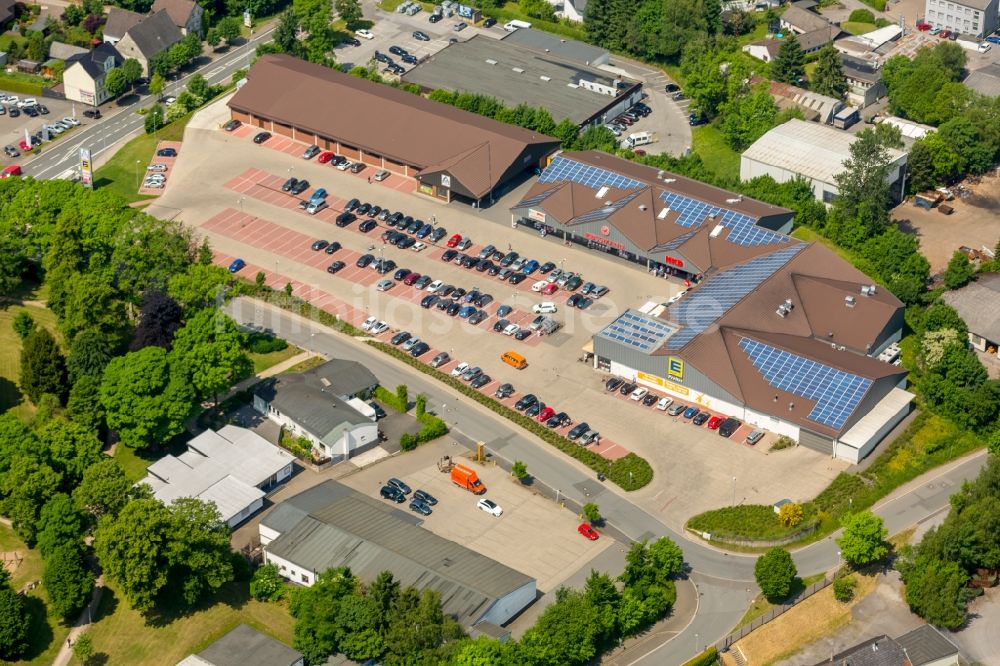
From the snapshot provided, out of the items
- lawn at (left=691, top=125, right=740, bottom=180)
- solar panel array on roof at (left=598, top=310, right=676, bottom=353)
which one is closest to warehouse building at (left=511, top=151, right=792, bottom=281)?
lawn at (left=691, top=125, right=740, bottom=180)

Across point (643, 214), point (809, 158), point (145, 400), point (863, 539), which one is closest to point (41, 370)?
point (145, 400)

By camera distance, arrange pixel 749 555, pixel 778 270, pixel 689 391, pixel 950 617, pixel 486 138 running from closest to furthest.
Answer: pixel 950 617, pixel 749 555, pixel 689 391, pixel 778 270, pixel 486 138

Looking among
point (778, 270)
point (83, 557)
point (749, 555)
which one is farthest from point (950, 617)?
point (83, 557)

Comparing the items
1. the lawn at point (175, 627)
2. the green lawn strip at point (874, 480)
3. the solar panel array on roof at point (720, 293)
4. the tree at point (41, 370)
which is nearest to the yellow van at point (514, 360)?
the solar panel array on roof at point (720, 293)

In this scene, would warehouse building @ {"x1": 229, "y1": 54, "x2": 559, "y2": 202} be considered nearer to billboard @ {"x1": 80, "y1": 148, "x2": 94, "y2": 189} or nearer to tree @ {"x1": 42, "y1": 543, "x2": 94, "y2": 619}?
billboard @ {"x1": 80, "y1": 148, "x2": 94, "y2": 189}

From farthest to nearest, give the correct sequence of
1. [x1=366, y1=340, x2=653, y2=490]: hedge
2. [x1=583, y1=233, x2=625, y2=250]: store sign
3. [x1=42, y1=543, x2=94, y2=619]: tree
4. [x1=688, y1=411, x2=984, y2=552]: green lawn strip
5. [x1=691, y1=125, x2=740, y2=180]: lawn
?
[x1=691, y1=125, x2=740, y2=180]: lawn
[x1=583, y1=233, x2=625, y2=250]: store sign
[x1=366, y1=340, x2=653, y2=490]: hedge
[x1=688, y1=411, x2=984, y2=552]: green lawn strip
[x1=42, y1=543, x2=94, y2=619]: tree

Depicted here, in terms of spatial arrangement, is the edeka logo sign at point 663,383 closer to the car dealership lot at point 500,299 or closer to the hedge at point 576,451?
the car dealership lot at point 500,299

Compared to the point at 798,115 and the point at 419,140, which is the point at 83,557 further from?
the point at 798,115

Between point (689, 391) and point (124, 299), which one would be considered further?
point (124, 299)
